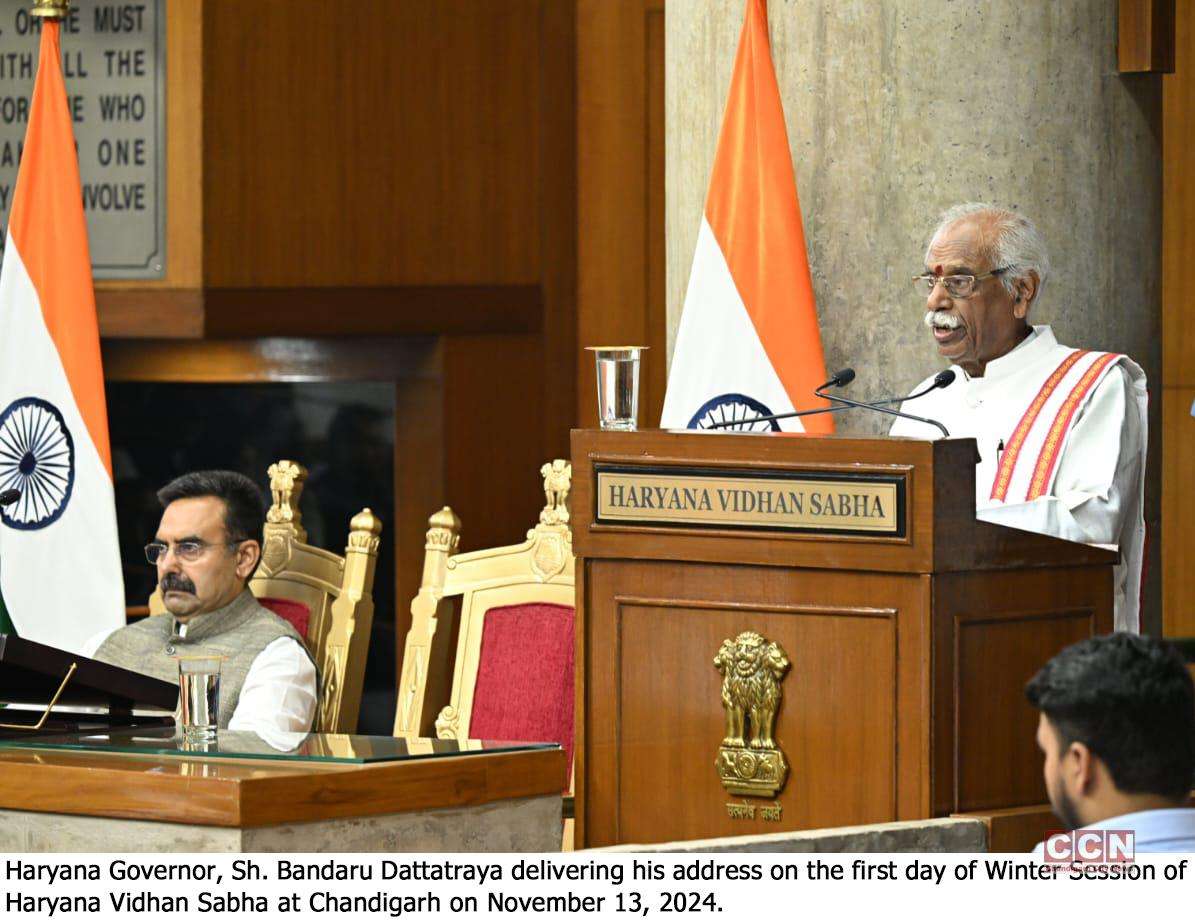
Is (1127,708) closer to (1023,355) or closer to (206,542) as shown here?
(1023,355)

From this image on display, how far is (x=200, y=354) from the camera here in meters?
6.92

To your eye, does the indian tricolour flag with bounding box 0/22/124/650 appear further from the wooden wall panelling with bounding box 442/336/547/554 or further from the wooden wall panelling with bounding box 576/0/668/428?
the wooden wall panelling with bounding box 576/0/668/428

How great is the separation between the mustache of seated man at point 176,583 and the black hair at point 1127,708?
8.69 feet

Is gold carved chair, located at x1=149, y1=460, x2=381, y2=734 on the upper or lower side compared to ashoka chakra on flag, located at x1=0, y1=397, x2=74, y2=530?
lower

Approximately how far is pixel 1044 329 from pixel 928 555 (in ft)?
4.35

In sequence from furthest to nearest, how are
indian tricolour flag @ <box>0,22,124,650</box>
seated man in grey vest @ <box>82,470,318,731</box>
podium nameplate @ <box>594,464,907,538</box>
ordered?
indian tricolour flag @ <box>0,22,124,650</box>
seated man in grey vest @ <box>82,470,318,731</box>
podium nameplate @ <box>594,464,907,538</box>

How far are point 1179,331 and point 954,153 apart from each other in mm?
1732

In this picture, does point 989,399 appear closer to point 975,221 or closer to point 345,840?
point 975,221

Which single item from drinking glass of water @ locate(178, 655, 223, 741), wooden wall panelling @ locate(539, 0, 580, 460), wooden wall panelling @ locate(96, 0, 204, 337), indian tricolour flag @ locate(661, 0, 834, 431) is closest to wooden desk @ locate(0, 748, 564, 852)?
drinking glass of water @ locate(178, 655, 223, 741)

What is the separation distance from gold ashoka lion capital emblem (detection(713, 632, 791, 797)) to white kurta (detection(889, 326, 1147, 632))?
22.0 inches

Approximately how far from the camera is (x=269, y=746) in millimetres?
3293

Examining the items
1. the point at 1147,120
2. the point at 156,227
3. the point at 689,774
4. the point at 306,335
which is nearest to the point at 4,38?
the point at 156,227

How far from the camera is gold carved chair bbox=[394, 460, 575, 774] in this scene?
4559mm

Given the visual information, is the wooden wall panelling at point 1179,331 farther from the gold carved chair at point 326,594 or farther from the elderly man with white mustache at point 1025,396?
the gold carved chair at point 326,594
